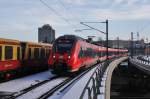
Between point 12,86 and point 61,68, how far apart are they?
27.3 ft

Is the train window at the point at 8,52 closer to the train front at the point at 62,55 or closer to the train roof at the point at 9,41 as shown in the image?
the train roof at the point at 9,41

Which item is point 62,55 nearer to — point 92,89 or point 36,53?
point 36,53

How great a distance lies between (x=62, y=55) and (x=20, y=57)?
9.93ft

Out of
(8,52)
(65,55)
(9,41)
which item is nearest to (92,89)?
(8,52)

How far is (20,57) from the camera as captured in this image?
30141 millimetres

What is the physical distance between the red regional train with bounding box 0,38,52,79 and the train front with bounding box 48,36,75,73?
6.57ft

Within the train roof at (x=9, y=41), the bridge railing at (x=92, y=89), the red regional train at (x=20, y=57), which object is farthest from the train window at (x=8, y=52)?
the bridge railing at (x=92, y=89)

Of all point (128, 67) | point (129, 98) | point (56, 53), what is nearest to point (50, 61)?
point (56, 53)

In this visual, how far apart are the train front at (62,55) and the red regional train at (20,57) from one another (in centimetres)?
200

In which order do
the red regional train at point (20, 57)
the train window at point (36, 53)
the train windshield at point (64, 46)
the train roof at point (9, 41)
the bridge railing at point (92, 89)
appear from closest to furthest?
the bridge railing at point (92, 89) → the train roof at point (9, 41) → the red regional train at point (20, 57) → the train windshield at point (64, 46) → the train window at point (36, 53)

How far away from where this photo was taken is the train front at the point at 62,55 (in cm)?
3073

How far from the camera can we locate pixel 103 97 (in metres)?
18.4

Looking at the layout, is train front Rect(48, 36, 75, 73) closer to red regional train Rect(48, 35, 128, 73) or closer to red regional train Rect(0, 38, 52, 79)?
red regional train Rect(48, 35, 128, 73)

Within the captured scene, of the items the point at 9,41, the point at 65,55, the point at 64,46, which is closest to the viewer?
the point at 9,41
